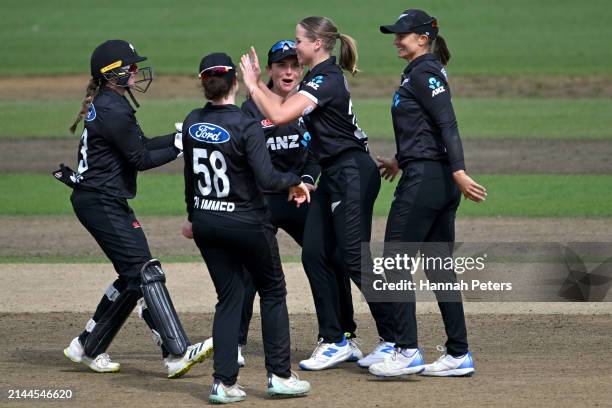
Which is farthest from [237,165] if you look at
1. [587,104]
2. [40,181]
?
[587,104]

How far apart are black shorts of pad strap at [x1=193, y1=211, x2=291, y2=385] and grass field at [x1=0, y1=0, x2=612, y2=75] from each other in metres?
22.1

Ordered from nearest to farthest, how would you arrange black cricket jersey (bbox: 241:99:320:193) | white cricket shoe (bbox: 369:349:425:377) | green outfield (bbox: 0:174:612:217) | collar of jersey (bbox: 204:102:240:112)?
collar of jersey (bbox: 204:102:240:112)
white cricket shoe (bbox: 369:349:425:377)
black cricket jersey (bbox: 241:99:320:193)
green outfield (bbox: 0:174:612:217)

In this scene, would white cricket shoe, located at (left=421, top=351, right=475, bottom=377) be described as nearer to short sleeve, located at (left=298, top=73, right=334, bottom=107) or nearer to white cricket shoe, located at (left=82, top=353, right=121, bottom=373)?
short sleeve, located at (left=298, top=73, right=334, bottom=107)

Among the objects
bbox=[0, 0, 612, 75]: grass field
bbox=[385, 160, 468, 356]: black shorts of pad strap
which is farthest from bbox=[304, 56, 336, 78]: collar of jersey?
bbox=[0, 0, 612, 75]: grass field

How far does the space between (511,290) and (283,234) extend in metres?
4.24

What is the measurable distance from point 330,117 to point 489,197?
791 centimetres

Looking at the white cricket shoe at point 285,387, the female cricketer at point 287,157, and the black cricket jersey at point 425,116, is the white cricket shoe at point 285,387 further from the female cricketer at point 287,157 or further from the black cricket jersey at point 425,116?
the black cricket jersey at point 425,116

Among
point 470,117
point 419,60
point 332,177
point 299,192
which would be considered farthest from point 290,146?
point 470,117

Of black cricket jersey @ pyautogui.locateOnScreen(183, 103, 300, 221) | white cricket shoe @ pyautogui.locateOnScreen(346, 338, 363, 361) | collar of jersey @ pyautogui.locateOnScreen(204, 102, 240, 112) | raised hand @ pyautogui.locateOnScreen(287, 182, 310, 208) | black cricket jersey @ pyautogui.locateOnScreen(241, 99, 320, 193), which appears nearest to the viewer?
black cricket jersey @ pyautogui.locateOnScreen(183, 103, 300, 221)

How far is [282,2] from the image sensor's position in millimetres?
44375

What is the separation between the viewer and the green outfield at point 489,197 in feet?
47.4

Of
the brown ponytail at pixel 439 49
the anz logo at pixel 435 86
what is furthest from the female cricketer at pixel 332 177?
the anz logo at pixel 435 86

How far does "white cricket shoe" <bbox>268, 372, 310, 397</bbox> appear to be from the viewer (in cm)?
703

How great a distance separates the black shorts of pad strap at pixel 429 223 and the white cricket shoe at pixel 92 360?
2.03m
